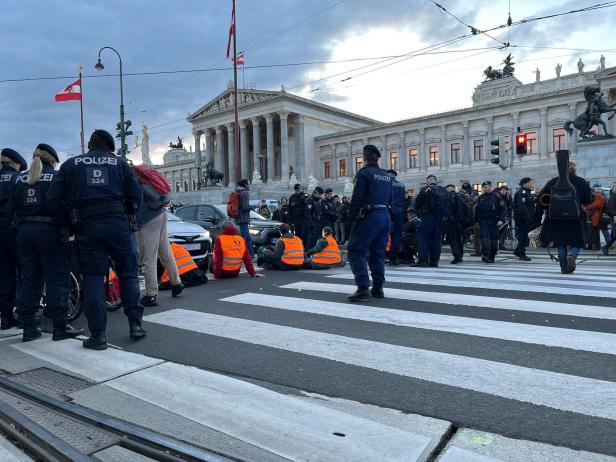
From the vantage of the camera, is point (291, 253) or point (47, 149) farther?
point (291, 253)

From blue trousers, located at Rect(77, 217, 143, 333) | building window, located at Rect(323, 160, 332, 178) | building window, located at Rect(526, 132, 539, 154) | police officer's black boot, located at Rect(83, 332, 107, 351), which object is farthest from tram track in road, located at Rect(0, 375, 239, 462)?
building window, located at Rect(323, 160, 332, 178)

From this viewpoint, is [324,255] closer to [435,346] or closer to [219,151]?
[435,346]

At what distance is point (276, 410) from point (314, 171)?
76.4 m

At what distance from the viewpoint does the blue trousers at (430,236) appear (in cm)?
1009

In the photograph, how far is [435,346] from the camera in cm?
416

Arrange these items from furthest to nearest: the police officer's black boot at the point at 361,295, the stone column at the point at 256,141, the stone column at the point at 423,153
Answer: the stone column at the point at 256,141, the stone column at the point at 423,153, the police officer's black boot at the point at 361,295

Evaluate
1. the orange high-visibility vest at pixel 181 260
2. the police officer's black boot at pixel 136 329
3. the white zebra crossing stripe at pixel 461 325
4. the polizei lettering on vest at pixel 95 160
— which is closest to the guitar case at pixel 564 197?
the white zebra crossing stripe at pixel 461 325

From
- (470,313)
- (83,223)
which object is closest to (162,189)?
(83,223)

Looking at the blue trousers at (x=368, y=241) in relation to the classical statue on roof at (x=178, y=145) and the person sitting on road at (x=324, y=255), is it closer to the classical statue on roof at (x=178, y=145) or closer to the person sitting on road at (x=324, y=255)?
the person sitting on road at (x=324, y=255)

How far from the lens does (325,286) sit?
7473 mm

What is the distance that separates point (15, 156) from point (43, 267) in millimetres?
1423

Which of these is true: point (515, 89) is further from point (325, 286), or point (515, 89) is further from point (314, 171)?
point (325, 286)

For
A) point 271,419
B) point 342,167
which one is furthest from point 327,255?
point 342,167

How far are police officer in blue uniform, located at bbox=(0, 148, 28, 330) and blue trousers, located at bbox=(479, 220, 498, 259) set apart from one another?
347 inches
